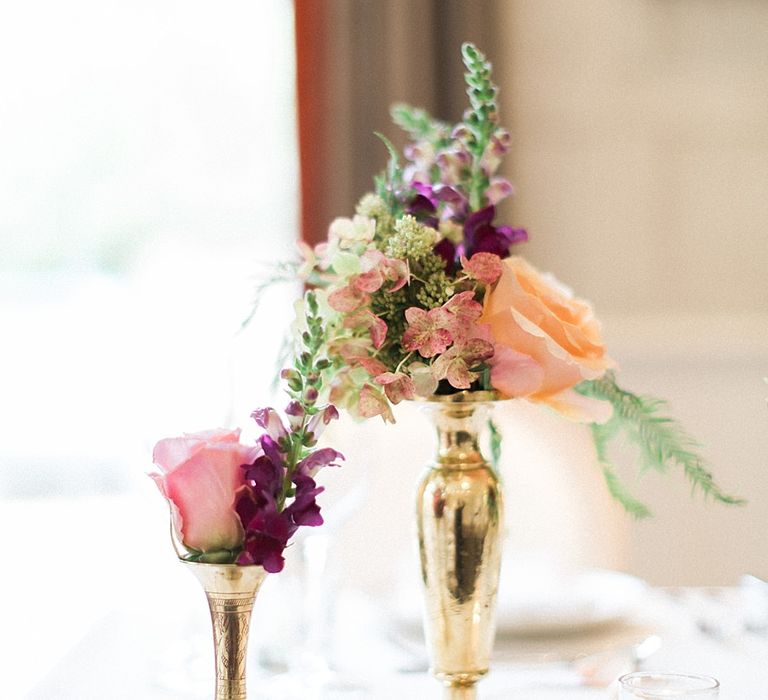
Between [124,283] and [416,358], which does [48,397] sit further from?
[416,358]

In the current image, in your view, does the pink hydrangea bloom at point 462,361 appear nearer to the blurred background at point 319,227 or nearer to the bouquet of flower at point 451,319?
the bouquet of flower at point 451,319

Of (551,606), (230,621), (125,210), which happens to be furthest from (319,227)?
(230,621)

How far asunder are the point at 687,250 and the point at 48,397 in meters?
1.59

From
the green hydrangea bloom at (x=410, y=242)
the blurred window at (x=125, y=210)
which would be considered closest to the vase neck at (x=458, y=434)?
the green hydrangea bloom at (x=410, y=242)

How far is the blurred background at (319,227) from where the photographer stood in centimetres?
217

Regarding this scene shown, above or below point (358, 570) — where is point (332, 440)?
above

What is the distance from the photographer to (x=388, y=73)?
8.02 feet

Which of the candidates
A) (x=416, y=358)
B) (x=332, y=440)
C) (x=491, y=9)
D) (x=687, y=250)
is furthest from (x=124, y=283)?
(x=416, y=358)

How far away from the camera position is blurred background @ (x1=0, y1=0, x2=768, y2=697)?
217 centimetres

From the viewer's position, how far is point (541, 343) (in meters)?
0.79

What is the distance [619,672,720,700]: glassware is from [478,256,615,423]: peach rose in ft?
0.64

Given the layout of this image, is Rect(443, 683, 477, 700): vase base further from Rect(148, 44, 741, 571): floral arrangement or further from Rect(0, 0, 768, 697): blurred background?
Rect(0, 0, 768, 697): blurred background

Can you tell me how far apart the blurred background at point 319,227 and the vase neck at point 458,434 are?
0.68m

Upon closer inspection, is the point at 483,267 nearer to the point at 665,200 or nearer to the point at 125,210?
the point at 665,200
